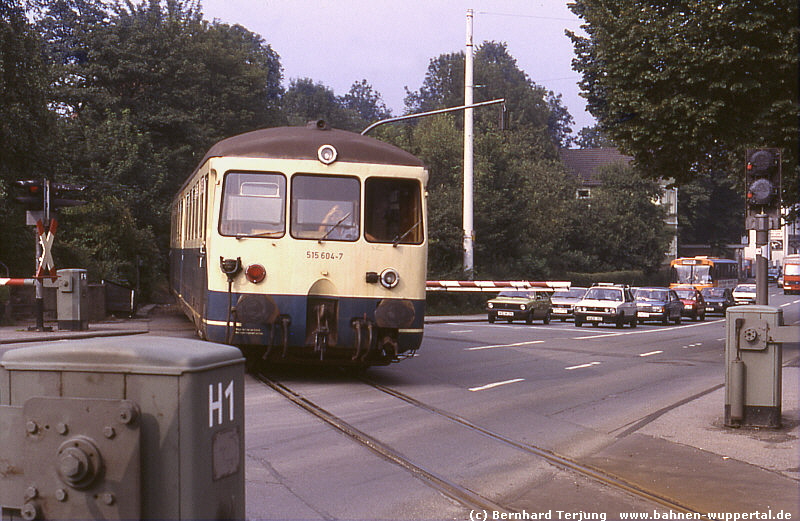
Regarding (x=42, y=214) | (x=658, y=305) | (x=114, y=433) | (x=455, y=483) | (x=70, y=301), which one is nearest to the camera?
(x=114, y=433)

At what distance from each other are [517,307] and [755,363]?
28278mm

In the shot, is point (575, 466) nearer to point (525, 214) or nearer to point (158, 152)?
point (158, 152)

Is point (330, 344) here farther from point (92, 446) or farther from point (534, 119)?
point (534, 119)

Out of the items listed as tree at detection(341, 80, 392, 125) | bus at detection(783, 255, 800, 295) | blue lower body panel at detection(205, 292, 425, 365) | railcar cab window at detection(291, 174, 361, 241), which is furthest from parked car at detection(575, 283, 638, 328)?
tree at detection(341, 80, 392, 125)

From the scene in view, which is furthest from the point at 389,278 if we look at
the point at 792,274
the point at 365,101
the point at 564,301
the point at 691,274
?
the point at 365,101

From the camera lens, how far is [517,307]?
38688 mm

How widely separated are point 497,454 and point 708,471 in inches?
69.2

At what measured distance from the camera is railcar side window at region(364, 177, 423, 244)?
14.0m

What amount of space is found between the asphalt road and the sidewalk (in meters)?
0.25

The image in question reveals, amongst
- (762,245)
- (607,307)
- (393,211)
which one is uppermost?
(393,211)

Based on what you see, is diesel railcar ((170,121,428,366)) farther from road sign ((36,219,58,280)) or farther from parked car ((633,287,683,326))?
parked car ((633,287,683,326))

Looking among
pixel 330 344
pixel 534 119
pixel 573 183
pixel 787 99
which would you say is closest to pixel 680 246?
pixel 534 119

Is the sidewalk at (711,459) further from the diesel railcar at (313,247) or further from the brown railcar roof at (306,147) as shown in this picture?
the brown railcar roof at (306,147)

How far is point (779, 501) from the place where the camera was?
286 inches
